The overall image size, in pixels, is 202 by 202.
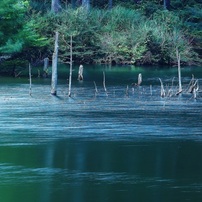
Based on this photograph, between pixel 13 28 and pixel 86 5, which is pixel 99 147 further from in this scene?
pixel 86 5

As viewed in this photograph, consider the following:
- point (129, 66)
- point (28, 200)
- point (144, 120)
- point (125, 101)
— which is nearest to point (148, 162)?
point (28, 200)

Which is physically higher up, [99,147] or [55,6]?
[55,6]

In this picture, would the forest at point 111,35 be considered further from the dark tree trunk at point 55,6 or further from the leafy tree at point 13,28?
the leafy tree at point 13,28

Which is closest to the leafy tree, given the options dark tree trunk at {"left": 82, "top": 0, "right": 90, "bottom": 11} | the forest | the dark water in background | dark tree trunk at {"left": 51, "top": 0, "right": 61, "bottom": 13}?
the forest

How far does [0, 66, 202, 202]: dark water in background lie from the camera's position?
21.2 m

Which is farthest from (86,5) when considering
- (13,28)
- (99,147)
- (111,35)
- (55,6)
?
(99,147)

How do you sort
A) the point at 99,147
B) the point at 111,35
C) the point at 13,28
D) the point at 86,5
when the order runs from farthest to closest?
the point at 86,5 → the point at 111,35 → the point at 13,28 → the point at 99,147

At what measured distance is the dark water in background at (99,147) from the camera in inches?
834

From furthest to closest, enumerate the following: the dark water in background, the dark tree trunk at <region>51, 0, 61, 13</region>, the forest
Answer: the dark tree trunk at <region>51, 0, 61, 13</region>, the forest, the dark water in background

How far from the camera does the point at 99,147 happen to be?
89.6ft

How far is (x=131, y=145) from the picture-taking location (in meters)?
27.7

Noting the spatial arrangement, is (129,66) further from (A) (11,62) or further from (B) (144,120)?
(B) (144,120)

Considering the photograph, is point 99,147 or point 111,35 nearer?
point 99,147

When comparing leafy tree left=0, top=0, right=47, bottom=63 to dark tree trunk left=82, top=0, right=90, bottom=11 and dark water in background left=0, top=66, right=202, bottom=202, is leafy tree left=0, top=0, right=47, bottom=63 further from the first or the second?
dark tree trunk left=82, top=0, right=90, bottom=11
